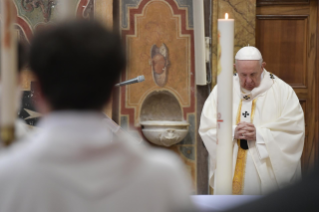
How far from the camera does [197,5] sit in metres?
5.46

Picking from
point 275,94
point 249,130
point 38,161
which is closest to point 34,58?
point 38,161

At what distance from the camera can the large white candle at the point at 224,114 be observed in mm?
1621

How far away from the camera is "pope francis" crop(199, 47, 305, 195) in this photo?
4.11 meters

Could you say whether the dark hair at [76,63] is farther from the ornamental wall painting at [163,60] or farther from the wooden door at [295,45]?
the wooden door at [295,45]

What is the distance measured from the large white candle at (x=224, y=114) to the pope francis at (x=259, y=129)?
7.58ft

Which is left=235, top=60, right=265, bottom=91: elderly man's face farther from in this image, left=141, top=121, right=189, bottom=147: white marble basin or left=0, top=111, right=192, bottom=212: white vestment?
left=0, top=111, right=192, bottom=212: white vestment

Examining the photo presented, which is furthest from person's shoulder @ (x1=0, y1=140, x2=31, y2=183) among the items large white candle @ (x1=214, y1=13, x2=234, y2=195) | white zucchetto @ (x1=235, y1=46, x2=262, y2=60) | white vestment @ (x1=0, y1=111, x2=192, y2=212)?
white zucchetto @ (x1=235, y1=46, x2=262, y2=60)

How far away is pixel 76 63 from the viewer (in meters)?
0.81

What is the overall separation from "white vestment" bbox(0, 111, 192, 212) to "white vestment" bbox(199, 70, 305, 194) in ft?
10.8

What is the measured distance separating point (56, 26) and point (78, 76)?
3.5 inches

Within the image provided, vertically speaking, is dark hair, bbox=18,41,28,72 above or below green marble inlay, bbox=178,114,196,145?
above

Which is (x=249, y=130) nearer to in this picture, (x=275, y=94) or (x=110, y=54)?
(x=275, y=94)

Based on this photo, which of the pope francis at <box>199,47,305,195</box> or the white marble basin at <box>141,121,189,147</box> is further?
the white marble basin at <box>141,121,189,147</box>

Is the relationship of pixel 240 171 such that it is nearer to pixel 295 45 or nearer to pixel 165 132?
pixel 165 132
